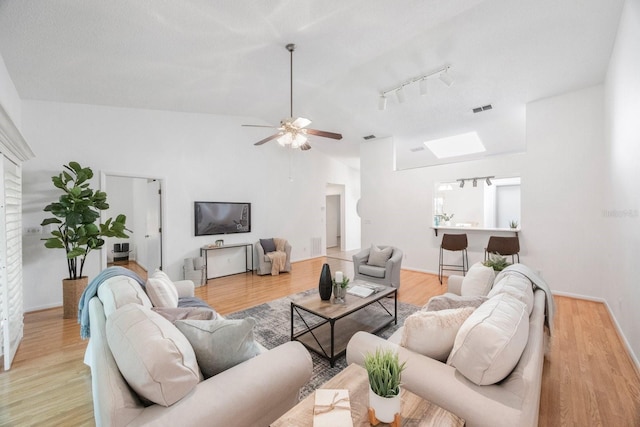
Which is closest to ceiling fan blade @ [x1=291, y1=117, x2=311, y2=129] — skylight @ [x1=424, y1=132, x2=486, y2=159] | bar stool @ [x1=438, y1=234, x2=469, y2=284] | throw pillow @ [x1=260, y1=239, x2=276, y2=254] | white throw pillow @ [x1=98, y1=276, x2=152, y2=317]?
white throw pillow @ [x1=98, y1=276, x2=152, y2=317]

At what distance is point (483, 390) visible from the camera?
1.12 metres

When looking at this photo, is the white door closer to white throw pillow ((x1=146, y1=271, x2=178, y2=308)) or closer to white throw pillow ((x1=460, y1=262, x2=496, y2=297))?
white throw pillow ((x1=146, y1=271, x2=178, y2=308))

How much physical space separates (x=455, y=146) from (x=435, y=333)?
6294 millimetres

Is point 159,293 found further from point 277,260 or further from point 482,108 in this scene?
point 482,108

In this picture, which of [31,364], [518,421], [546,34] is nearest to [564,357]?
[518,421]

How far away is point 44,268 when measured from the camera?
3725 mm

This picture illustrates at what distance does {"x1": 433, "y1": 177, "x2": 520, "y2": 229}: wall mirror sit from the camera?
267 inches

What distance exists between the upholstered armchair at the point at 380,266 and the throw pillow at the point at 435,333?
2.52m

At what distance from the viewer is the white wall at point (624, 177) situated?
2.27 metres

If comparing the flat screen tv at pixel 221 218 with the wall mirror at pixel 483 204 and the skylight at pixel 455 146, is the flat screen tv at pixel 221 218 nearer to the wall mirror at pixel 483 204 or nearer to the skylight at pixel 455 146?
the skylight at pixel 455 146

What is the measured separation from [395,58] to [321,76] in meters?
1.05

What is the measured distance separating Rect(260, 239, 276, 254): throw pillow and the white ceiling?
2.76 meters

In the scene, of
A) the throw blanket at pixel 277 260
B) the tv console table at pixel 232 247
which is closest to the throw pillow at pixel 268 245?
the throw blanket at pixel 277 260

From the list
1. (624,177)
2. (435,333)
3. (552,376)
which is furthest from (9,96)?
(624,177)
